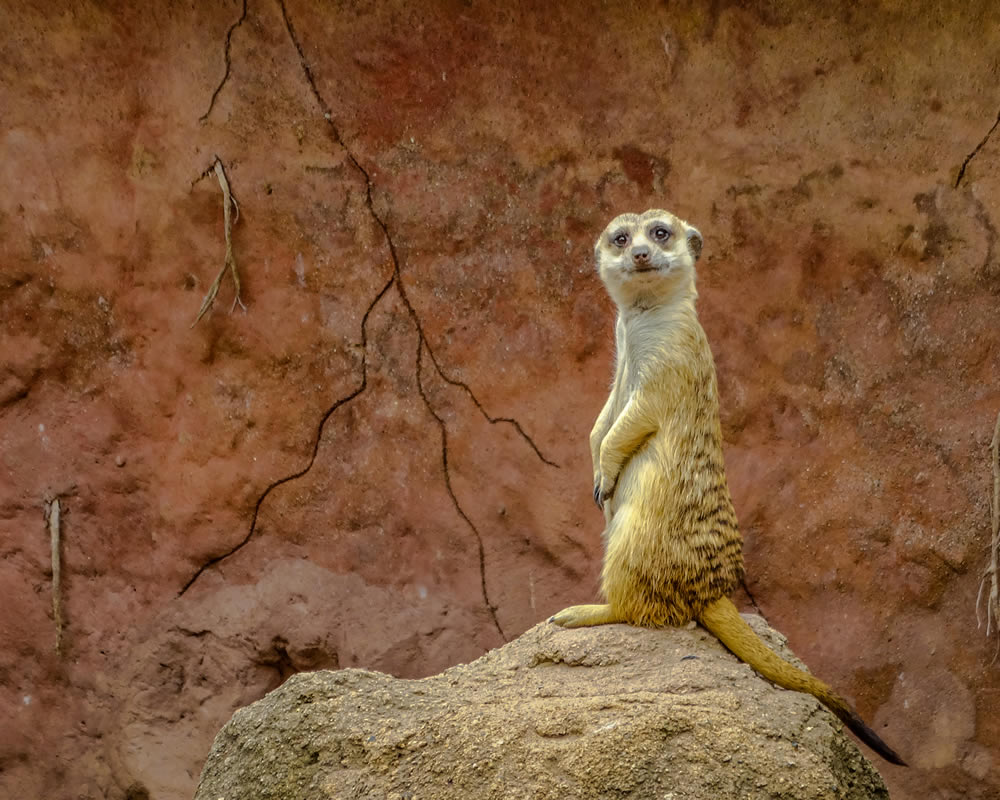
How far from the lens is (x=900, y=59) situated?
3980 millimetres

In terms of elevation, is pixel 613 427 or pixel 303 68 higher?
pixel 303 68

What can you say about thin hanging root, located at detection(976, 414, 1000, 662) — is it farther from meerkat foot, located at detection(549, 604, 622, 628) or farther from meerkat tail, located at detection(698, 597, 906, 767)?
meerkat foot, located at detection(549, 604, 622, 628)

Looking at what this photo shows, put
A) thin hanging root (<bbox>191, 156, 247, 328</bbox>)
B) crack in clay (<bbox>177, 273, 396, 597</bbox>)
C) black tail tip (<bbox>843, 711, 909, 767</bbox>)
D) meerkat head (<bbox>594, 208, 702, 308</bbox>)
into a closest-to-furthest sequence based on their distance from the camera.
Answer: black tail tip (<bbox>843, 711, 909, 767</bbox>)
meerkat head (<bbox>594, 208, 702, 308</bbox>)
thin hanging root (<bbox>191, 156, 247, 328</bbox>)
crack in clay (<bbox>177, 273, 396, 597</bbox>)

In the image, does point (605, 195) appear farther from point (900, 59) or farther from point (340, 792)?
point (340, 792)

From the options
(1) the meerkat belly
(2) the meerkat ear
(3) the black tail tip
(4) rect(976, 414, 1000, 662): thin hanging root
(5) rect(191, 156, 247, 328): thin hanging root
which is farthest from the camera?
(5) rect(191, 156, 247, 328): thin hanging root

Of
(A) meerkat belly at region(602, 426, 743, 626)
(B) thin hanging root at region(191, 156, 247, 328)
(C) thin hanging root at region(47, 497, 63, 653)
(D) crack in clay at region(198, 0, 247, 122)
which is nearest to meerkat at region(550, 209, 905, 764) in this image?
(A) meerkat belly at region(602, 426, 743, 626)

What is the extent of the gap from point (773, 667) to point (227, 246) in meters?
2.40

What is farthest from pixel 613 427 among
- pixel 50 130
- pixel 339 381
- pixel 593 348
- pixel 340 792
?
pixel 50 130

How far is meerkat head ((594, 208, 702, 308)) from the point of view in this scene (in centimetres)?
274

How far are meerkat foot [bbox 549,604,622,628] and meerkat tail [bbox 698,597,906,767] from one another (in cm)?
19

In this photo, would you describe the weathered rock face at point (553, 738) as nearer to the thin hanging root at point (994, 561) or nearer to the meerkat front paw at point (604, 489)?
the meerkat front paw at point (604, 489)

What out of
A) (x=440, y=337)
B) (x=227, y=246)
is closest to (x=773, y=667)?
(x=440, y=337)

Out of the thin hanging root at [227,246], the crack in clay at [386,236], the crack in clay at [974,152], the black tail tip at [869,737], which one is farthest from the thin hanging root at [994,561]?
the thin hanging root at [227,246]

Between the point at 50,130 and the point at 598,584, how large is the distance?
2327 mm
